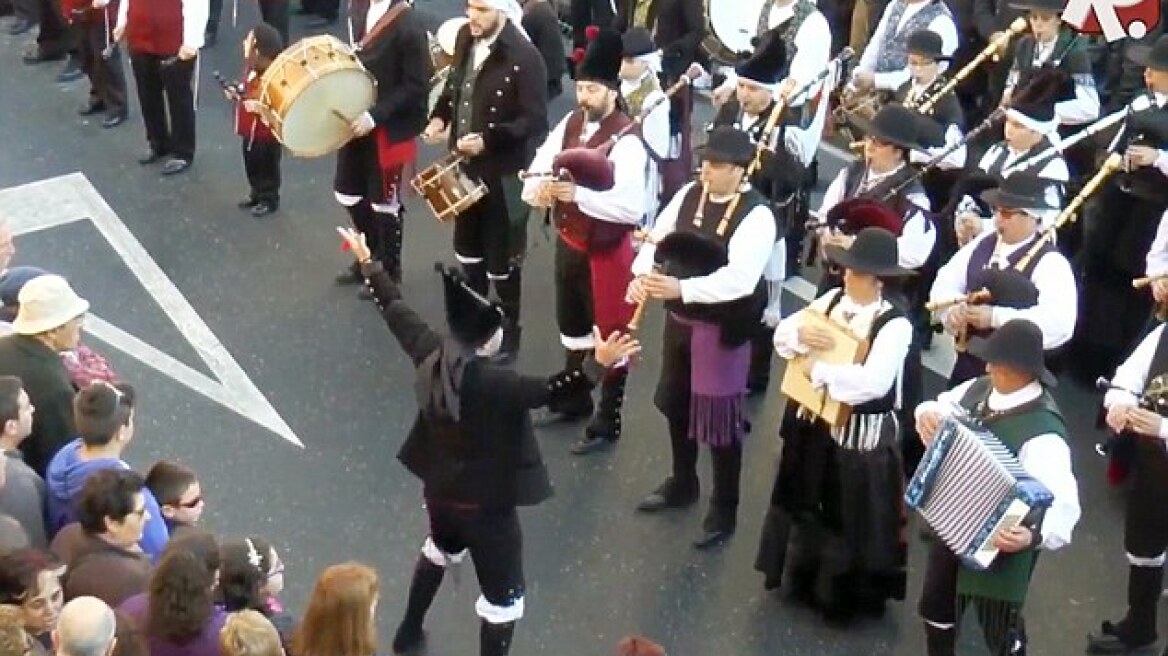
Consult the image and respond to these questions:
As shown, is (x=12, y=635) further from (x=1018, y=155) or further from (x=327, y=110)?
(x=1018, y=155)

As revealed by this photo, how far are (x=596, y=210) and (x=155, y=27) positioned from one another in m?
3.66

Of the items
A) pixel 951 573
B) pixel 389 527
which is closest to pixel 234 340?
pixel 389 527

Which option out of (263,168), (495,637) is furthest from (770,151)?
(263,168)

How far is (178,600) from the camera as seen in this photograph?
422 centimetres

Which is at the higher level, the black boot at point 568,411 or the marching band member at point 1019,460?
the marching band member at point 1019,460

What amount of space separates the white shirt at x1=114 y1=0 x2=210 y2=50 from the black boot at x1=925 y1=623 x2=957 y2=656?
5.59 m

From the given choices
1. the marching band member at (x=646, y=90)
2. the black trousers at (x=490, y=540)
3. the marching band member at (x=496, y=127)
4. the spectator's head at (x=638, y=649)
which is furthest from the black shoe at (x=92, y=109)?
the spectator's head at (x=638, y=649)

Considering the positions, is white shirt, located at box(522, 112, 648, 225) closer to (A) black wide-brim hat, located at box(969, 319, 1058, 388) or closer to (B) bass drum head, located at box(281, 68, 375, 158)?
(B) bass drum head, located at box(281, 68, 375, 158)

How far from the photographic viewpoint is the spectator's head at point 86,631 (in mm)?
3986

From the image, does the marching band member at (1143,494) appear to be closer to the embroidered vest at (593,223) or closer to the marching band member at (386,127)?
the embroidered vest at (593,223)

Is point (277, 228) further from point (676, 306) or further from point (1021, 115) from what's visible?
point (1021, 115)

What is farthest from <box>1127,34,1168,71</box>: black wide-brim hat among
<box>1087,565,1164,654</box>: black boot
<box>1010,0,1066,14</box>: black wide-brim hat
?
<box>1087,565,1164,654</box>: black boot

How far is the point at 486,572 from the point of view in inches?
215

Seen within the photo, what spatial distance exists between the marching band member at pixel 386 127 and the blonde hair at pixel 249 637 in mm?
3903
